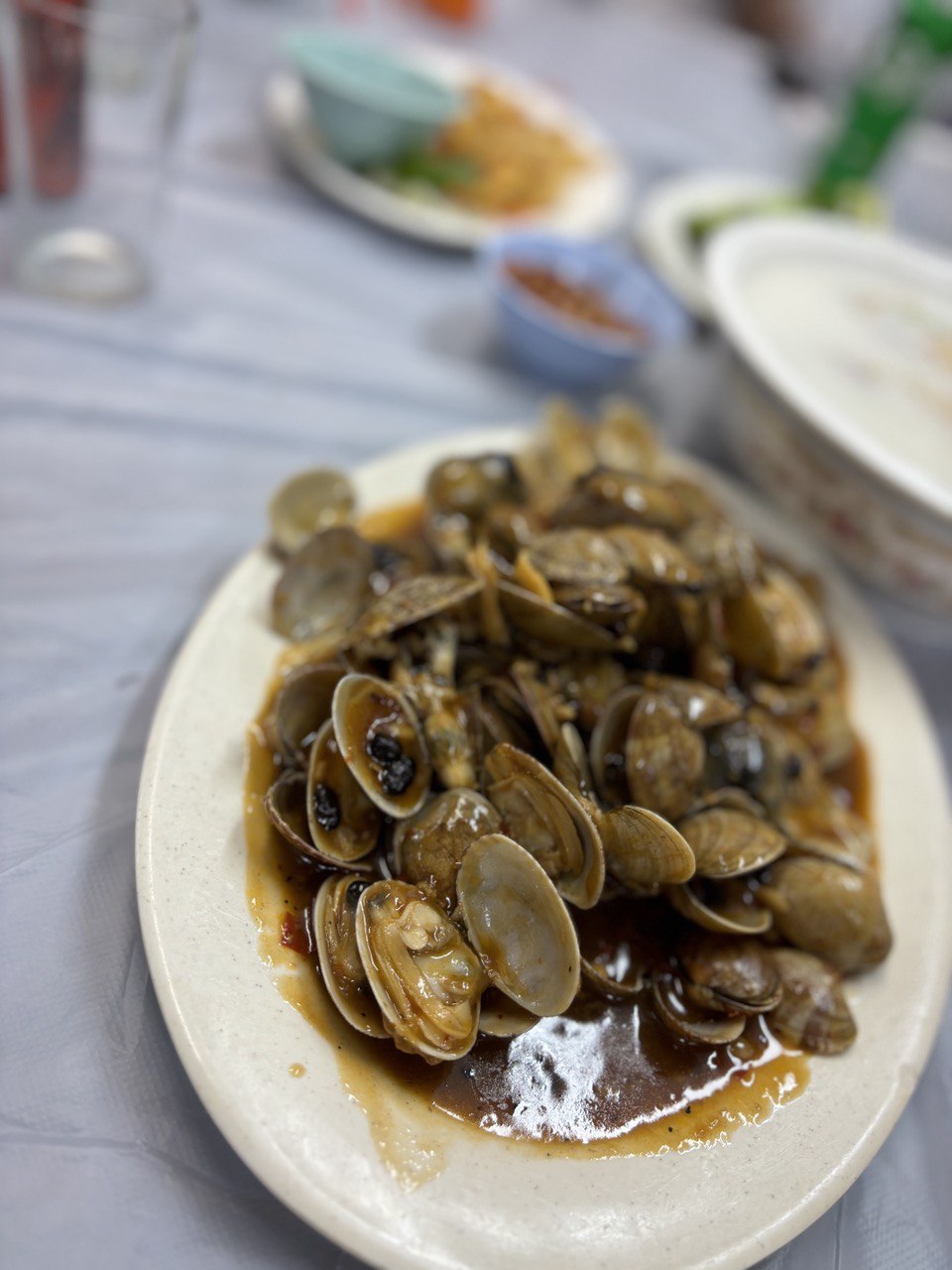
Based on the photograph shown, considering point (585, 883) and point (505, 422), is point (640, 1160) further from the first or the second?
point (505, 422)

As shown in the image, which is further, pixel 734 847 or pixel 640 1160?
pixel 734 847

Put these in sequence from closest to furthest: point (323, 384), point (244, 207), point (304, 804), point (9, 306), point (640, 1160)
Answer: point (640, 1160) < point (304, 804) < point (9, 306) < point (323, 384) < point (244, 207)

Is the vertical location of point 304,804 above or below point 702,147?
below

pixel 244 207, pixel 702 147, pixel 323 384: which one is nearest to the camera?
pixel 323 384

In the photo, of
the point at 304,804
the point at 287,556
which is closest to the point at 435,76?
the point at 287,556

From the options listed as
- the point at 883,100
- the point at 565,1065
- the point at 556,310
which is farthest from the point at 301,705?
the point at 883,100

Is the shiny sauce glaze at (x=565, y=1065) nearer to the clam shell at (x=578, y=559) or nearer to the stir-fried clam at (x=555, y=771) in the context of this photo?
the stir-fried clam at (x=555, y=771)

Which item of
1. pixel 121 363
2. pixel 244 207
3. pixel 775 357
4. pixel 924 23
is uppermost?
pixel 924 23
